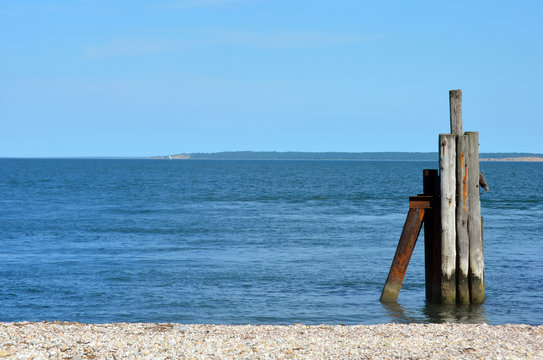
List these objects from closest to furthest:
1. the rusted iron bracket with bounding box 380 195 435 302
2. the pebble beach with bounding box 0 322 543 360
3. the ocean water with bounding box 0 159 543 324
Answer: the pebble beach with bounding box 0 322 543 360, the rusted iron bracket with bounding box 380 195 435 302, the ocean water with bounding box 0 159 543 324

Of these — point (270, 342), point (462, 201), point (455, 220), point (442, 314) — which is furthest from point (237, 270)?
point (270, 342)

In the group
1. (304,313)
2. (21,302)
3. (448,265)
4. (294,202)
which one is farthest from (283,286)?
(294,202)

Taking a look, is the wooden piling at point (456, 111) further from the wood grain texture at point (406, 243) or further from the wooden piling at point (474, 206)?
the wood grain texture at point (406, 243)

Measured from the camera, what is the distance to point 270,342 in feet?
29.0

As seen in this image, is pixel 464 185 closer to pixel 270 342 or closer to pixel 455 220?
pixel 455 220

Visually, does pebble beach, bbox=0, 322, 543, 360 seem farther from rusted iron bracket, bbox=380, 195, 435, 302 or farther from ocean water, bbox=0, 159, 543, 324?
rusted iron bracket, bbox=380, 195, 435, 302

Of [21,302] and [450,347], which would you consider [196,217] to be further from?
[450,347]

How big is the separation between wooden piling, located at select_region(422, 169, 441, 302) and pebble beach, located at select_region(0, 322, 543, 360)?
215 cm

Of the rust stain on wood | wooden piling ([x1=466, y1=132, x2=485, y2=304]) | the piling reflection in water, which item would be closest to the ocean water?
the piling reflection in water

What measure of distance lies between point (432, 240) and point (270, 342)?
4977mm

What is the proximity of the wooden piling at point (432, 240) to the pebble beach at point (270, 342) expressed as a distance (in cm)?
215

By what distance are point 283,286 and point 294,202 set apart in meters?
31.6

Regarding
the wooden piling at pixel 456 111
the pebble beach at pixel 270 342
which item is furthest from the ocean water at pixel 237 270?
the wooden piling at pixel 456 111

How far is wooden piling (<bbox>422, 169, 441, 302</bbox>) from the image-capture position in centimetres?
1246
